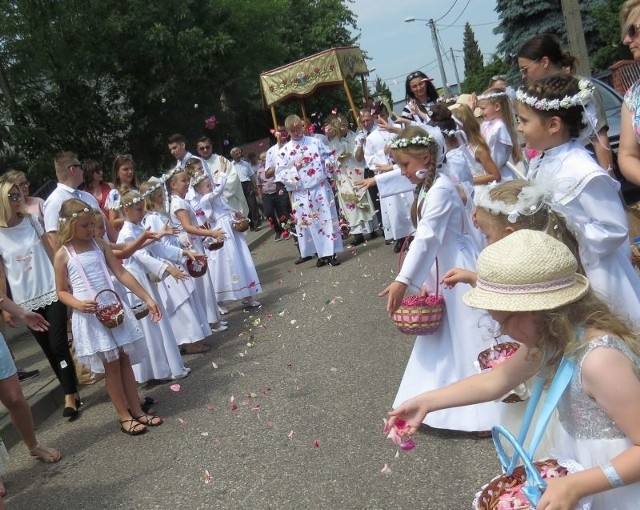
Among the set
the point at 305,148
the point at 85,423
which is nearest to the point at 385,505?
the point at 85,423

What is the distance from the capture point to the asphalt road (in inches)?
155

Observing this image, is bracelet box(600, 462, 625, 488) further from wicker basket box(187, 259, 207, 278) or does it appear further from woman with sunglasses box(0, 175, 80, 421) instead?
wicker basket box(187, 259, 207, 278)

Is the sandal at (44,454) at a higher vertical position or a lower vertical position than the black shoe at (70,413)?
higher

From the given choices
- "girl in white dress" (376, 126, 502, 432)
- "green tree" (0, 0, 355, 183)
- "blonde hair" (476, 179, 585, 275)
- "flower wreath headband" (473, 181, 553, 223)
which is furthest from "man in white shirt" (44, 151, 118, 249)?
"green tree" (0, 0, 355, 183)

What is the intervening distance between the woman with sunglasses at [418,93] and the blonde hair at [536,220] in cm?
567

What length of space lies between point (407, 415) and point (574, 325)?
2.01 feet

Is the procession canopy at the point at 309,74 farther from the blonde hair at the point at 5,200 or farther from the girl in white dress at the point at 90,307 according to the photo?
the girl in white dress at the point at 90,307

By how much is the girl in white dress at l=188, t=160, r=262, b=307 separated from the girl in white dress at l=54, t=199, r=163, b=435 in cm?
366

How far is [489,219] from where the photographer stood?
10.6 ft

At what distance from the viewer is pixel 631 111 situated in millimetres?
3857

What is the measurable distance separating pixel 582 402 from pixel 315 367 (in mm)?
4211

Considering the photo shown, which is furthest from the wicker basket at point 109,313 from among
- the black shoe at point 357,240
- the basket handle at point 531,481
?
the black shoe at point 357,240

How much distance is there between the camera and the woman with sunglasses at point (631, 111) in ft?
12.2

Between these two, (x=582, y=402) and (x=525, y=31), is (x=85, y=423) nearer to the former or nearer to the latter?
(x=582, y=402)
